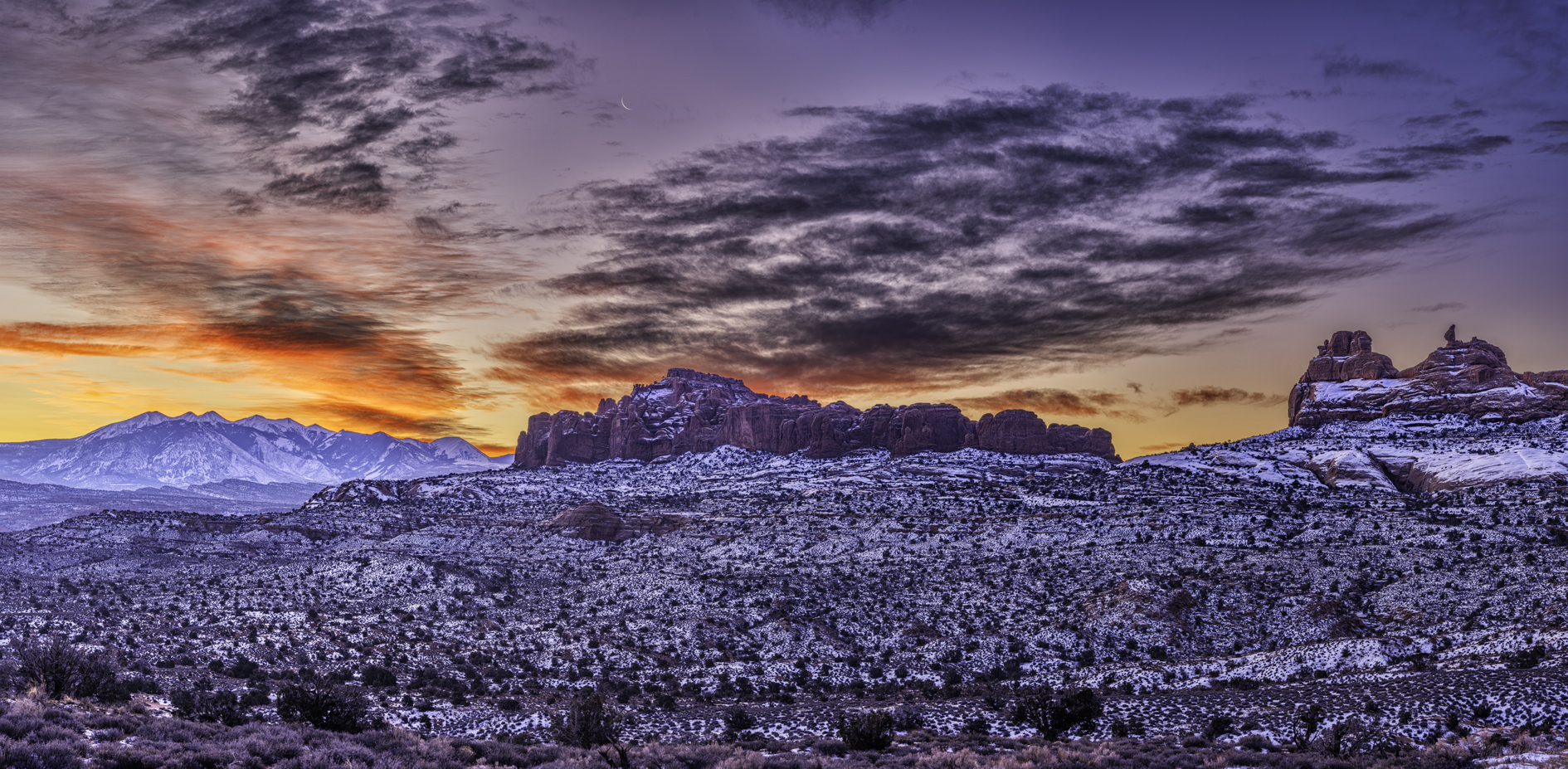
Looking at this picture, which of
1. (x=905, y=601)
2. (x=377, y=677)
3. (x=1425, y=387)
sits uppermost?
(x=1425, y=387)

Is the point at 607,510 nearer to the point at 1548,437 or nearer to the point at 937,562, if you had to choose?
the point at 937,562

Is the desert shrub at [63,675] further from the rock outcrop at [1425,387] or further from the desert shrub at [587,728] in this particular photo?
the rock outcrop at [1425,387]

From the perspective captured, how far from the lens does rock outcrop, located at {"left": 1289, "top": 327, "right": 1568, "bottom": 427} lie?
117 meters

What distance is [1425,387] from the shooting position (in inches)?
5123

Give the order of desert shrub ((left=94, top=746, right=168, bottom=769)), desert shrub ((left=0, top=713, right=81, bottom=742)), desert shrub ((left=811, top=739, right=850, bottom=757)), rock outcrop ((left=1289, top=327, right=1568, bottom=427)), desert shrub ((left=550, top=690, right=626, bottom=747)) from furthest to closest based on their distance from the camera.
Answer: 1. rock outcrop ((left=1289, top=327, right=1568, bottom=427))
2. desert shrub ((left=550, top=690, right=626, bottom=747))
3. desert shrub ((left=811, top=739, right=850, bottom=757))
4. desert shrub ((left=0, top=713, right=81, bottom=742))
5. desert shrub ((left=94, top=746, right=168, bottom=769))

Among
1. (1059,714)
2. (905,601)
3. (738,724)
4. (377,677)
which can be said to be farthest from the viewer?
(905,601)

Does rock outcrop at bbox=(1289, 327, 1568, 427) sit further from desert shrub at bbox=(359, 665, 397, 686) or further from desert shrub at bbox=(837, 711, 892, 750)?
desert shrub at bbox=(359, 665, 397, 686)

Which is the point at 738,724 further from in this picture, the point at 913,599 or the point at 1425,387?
the point at 1425,387

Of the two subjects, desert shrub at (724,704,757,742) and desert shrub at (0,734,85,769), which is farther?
desert shrub at (724,704,757,742)

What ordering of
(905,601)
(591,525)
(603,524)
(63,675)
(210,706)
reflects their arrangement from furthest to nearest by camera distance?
(603,524), (591,525), (905,601), (210,706), (63,675)

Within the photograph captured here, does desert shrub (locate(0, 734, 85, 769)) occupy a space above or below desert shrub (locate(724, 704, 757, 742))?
above

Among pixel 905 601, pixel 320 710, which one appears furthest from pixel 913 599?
pixel 320 710

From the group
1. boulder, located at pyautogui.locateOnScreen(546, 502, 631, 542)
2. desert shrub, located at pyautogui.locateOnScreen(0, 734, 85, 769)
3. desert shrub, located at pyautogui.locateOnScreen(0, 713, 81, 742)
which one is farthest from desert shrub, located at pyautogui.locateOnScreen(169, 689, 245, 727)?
boulder, located at pyautogui.locateOnScreen(546, 502, 631, 542)

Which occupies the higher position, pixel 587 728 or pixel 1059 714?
pixel 587 728
